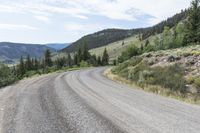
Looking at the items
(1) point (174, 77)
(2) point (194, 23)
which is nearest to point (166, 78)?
(1) point (174, 77)

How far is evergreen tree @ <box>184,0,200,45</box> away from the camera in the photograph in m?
62.7

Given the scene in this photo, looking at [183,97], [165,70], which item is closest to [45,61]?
[165,70]

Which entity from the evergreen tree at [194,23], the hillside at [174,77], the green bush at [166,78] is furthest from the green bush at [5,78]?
the evergreen tree at [194,23]

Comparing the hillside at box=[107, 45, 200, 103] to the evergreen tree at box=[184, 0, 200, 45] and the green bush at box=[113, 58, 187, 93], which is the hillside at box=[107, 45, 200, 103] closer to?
the green bush at box=[113, 58, 187, 93]

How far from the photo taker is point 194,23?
63656mm

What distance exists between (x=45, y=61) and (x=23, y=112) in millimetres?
120078

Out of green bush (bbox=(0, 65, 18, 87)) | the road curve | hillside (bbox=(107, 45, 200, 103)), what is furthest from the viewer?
green bush (bbox=(0, 65, 18, 87))

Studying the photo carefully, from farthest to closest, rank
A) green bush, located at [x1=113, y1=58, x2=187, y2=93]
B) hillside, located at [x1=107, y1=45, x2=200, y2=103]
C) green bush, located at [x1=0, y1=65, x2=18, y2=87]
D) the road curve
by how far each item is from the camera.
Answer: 1. green bush, located at [x1=0, y1=65, x2=18, y2=87]
2. green bush, located at [x1=113, y1=58, x2=187, y2=93]
3. hillside, located at [x1=107, y1=45, x2=200, y2=103]
4. the road curve

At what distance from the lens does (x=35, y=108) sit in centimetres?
1354

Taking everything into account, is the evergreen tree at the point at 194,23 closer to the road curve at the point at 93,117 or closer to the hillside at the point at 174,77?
the hillside at the point at 174,77

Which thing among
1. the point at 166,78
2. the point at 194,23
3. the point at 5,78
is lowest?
the point at 5,78

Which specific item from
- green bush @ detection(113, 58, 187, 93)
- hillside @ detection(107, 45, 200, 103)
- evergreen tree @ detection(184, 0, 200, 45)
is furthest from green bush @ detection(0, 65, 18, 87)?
evergreen tree @ detection(184, 0, 200, 45)

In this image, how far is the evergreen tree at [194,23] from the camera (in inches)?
2469

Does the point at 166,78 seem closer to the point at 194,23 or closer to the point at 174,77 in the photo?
the point at 174,77
